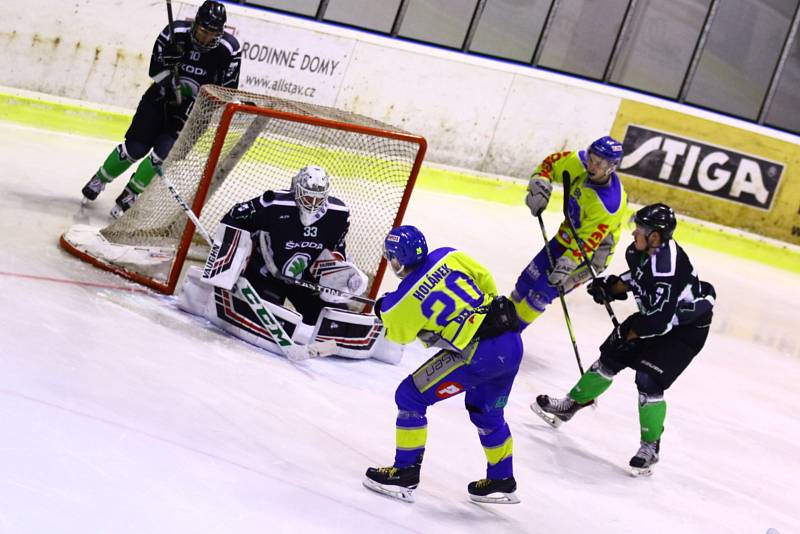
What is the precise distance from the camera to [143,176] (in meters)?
5.98

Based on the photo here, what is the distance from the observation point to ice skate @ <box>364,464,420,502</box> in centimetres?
391

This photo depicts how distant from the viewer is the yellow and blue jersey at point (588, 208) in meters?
5.65

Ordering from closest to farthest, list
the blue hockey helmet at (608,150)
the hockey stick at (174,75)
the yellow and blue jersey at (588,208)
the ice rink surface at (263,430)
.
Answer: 1. the ice rink surface at (263,430)
2. the blue hockey helmet at (608,150)
3. the yellow and blue jersey at (588,208)
4. the hockey stick at (174,75)

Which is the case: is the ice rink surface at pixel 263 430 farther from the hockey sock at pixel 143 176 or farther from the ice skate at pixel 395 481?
the hockey sock at pixel 143 176

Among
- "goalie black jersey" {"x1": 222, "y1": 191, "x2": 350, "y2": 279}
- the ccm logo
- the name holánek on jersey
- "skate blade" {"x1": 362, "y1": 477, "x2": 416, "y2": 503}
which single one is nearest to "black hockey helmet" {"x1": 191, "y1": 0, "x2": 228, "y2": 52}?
"goalie black jersey" {"x1": 222, "y1": 191, "x2": 350, "y2": 279}

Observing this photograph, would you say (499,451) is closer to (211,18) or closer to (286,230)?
(286,230)

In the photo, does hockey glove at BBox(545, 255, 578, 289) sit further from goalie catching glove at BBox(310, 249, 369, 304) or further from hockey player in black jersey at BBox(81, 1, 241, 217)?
hockey player in black jersey at BBox(81, 1, 241, 217)

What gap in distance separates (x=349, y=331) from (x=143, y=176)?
5.16 ft

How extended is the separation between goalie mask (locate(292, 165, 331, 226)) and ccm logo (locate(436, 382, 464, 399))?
54.2 inches

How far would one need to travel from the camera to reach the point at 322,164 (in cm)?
571

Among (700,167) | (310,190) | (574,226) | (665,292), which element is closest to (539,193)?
(574,226)

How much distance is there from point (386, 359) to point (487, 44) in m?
5.24

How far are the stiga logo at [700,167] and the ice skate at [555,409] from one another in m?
5.21

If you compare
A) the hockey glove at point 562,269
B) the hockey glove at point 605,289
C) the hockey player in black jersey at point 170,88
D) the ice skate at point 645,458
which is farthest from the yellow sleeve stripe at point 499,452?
the hockey player in black jersey at point 170,88
